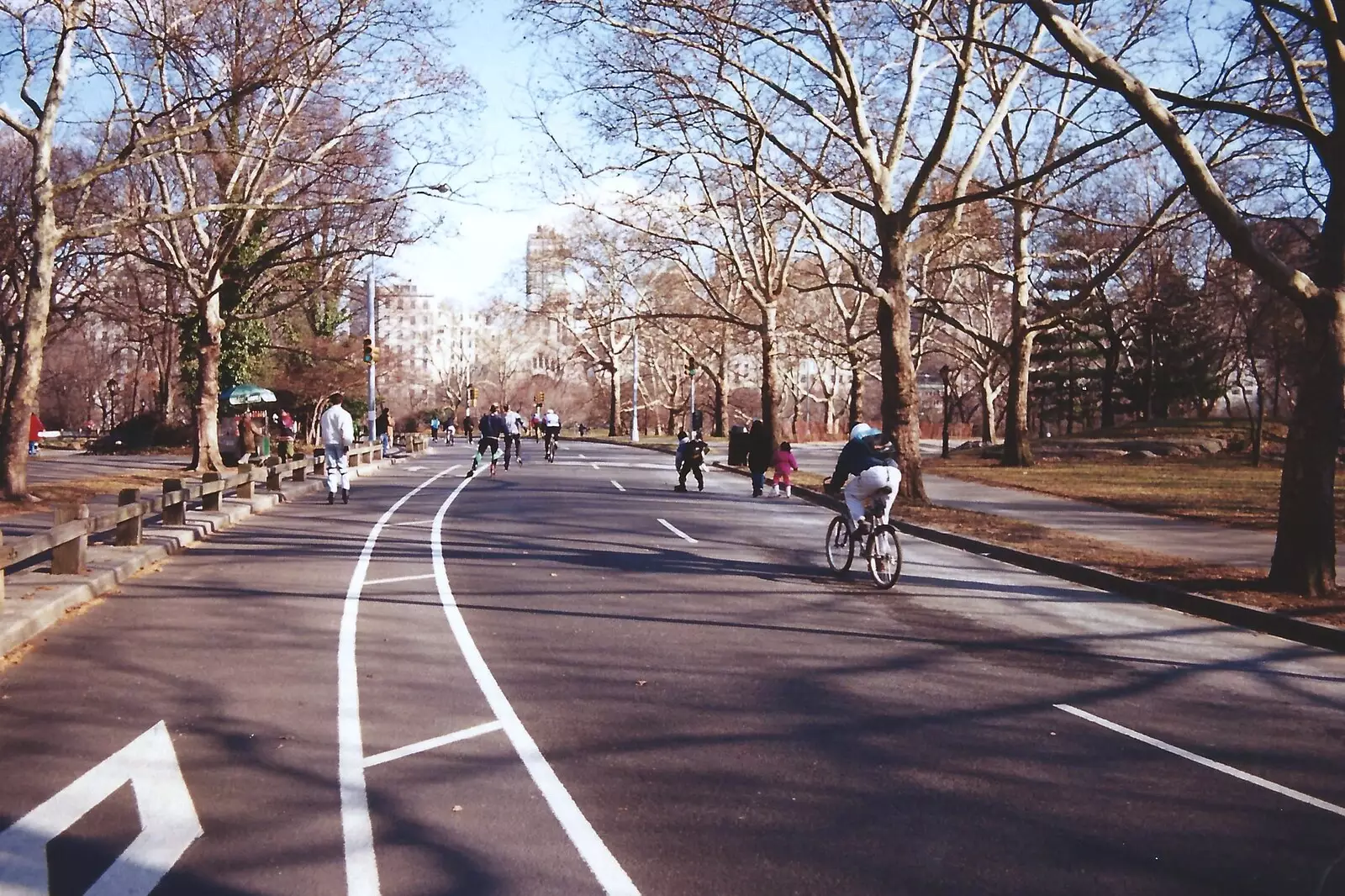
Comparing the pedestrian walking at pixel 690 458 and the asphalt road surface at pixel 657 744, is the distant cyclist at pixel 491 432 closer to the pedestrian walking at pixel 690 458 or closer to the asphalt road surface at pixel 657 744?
the pedestrian walking at pixel 690 458

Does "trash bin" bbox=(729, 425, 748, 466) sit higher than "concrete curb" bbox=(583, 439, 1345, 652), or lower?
higher

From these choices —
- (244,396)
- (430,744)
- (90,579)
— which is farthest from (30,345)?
(244,396)

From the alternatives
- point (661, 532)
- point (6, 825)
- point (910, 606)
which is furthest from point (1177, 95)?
point (6, 825)

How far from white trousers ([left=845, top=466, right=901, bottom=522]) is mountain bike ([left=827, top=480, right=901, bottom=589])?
1.9 inches

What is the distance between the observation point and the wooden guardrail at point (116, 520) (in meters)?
11.8

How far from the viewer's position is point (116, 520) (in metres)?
15.1

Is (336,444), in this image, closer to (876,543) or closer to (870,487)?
(870,487)

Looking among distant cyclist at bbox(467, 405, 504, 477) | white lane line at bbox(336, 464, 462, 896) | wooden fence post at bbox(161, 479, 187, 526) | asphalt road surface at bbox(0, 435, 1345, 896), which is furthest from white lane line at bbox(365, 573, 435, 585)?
distant cyclist at bbox(467, 405, 504, 477)

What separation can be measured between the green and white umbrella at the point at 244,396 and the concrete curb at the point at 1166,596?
34.0 m

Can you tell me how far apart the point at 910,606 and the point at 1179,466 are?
31.1 metres

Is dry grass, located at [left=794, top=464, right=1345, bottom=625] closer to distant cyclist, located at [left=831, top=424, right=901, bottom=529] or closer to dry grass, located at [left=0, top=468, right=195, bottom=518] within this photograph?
distant cyclist, located at [left=831, top=424, right=901, bottom=529]

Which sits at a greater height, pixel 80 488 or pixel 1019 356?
pixel 1019 356

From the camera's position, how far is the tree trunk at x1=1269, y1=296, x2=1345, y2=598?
42.6ft

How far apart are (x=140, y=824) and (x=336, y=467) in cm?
1963
